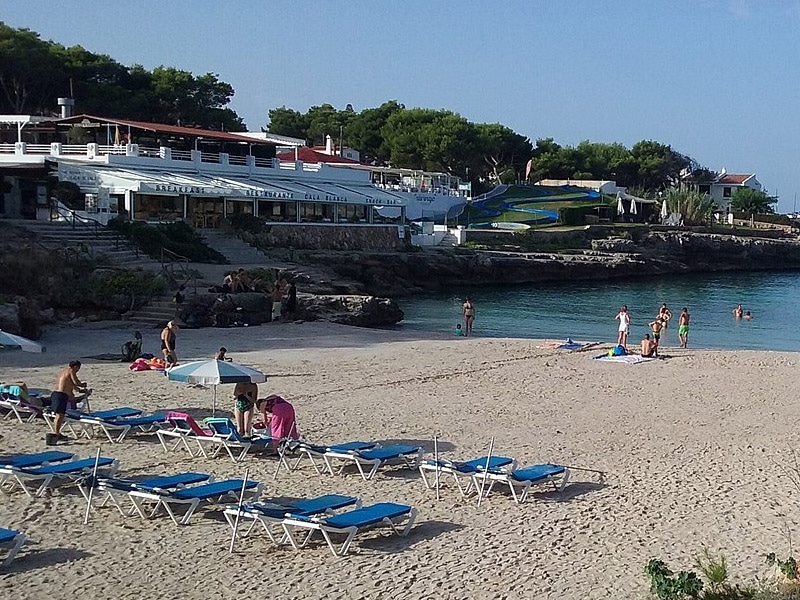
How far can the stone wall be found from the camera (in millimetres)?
44094

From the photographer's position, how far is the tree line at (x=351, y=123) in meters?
62.7

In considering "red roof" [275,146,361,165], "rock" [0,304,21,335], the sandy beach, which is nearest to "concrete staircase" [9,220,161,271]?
"rock" [0,304,21,335]

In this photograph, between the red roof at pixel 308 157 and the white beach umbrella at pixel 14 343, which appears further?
the red roof at pixel 308 157

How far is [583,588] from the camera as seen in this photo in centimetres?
795

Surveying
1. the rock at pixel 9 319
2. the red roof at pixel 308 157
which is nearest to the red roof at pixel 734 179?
the red roof at pixel 308 157

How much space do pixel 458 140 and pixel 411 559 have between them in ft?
254

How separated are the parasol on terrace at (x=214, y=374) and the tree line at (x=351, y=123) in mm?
53461

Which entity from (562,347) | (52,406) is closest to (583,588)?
(52,406)

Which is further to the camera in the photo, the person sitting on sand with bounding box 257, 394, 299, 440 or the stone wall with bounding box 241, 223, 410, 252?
the stone wall with bounding box 241, 223, 410, 252

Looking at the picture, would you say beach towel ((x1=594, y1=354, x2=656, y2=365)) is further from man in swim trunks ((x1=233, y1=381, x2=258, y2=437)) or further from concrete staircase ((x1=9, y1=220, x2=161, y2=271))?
concrete staircase ((x1=9, y1=220, x2=161, y2=271))

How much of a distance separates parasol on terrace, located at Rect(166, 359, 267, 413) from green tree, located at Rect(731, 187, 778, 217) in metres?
87.9

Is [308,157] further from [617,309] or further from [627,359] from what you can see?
[627,359]

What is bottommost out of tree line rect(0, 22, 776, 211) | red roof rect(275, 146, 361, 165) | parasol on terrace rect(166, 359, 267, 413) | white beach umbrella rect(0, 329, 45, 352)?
parasol on terrace rect(166, 359, 267, 413)

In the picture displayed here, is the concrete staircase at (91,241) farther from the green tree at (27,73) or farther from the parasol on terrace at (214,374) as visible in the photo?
the green tree at (27,73)
